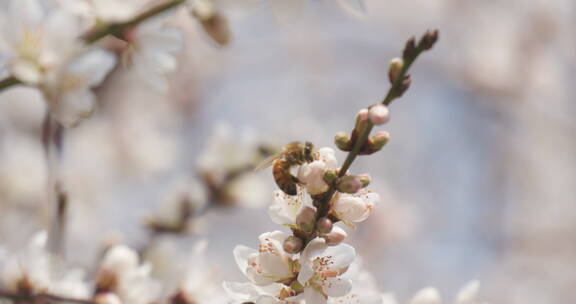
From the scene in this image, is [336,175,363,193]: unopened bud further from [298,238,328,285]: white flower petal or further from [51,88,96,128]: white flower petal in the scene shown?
[51,88,96,128]: white flower petal

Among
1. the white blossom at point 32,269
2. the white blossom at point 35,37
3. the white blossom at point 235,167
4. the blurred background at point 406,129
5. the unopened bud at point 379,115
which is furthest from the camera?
the blurred background at point 406,129

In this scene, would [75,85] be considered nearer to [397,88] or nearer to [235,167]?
[397,88]

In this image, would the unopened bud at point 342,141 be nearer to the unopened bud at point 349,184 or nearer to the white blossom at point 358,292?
the unopened bud at point 349,184

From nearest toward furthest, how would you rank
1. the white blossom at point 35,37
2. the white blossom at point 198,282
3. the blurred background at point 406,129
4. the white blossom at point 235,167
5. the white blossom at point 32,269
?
1. the white blossom at point 35,37
2. the white blossom at point 32,269
3. the white blossom at point 198,282
4. the white blossom at point 235,167
5. the blurred background at point 406,129

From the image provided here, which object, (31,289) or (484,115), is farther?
(484,115)

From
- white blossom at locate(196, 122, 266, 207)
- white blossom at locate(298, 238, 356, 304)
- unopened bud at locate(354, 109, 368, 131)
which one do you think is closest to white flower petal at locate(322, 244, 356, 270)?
white blossom at locate(298, 238, 356, 304)

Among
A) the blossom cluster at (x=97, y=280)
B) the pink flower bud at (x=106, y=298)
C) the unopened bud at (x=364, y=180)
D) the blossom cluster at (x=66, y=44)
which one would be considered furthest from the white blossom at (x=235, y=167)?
the unopened bud at (x=364, y=180)

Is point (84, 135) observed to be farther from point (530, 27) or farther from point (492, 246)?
point (530, 27)

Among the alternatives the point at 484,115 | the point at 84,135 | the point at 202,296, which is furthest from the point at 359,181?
the point at 484,115
